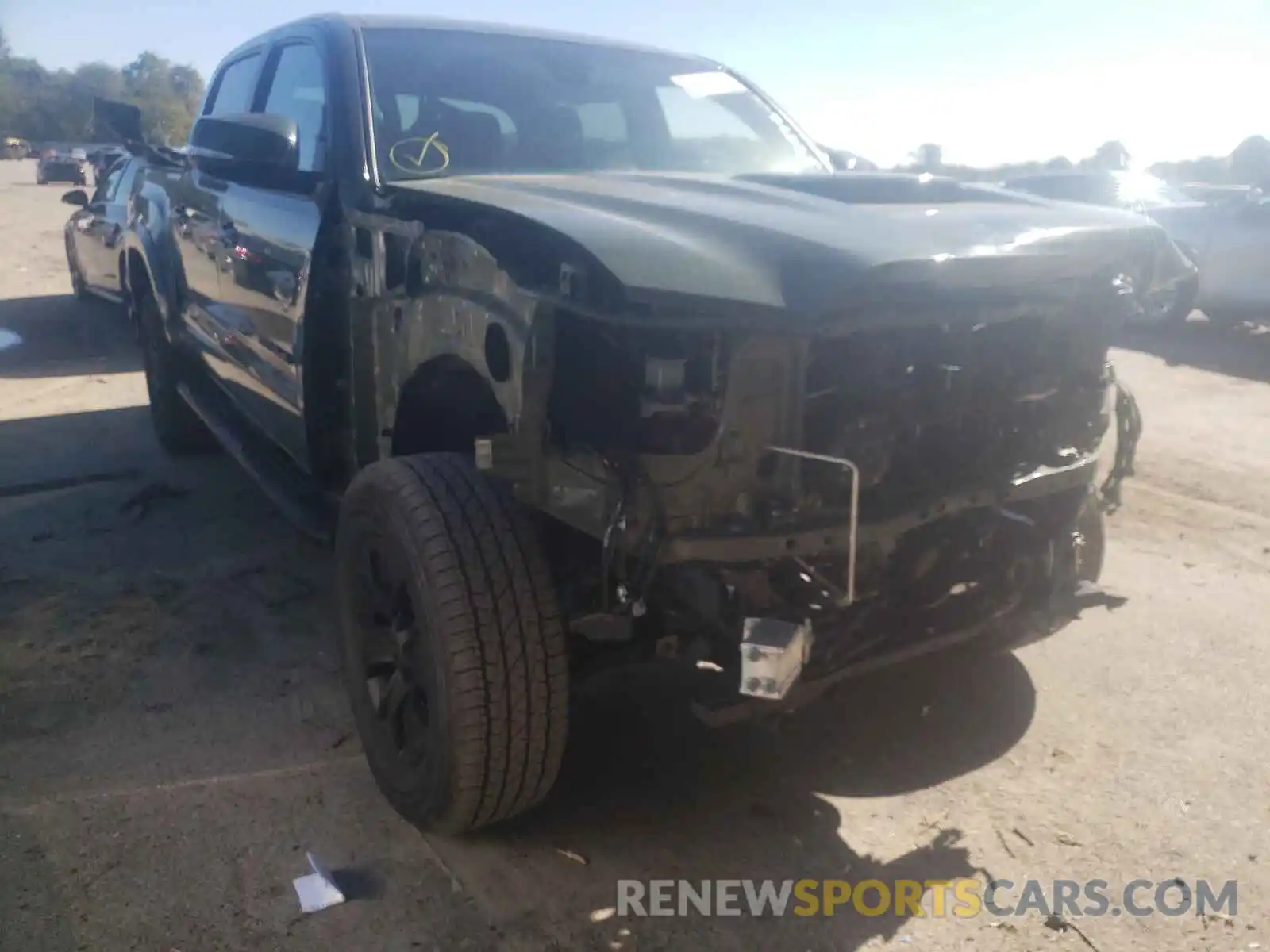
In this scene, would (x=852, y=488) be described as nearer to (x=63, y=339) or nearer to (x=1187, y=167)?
(x=63, y=339)

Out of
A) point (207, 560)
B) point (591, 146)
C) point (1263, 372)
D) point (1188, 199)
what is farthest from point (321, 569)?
point (1188, 199)

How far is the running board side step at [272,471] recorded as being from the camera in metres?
3.39

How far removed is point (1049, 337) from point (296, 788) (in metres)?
2.19

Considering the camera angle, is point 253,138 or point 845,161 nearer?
point 253,138

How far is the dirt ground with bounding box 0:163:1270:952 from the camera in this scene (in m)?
2.33

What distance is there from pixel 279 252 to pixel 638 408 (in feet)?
5.76

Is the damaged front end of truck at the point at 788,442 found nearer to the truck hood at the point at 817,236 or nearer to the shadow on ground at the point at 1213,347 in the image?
the truck hood at the point at 817,236

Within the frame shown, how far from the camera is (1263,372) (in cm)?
845

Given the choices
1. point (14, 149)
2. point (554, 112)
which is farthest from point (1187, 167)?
point (14, 149)

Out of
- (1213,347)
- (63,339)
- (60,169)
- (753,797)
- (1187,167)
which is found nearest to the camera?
(753,797)

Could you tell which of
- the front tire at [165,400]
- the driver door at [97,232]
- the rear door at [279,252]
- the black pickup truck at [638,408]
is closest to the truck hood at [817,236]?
the black pickup truck at [638,408]

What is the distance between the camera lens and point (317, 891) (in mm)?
2400

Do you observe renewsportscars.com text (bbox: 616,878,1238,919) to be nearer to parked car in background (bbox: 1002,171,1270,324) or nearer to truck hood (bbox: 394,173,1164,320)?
truck hood (bbox: 394,173,1164,320)

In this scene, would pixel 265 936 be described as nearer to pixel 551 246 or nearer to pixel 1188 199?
pixel 551 246
